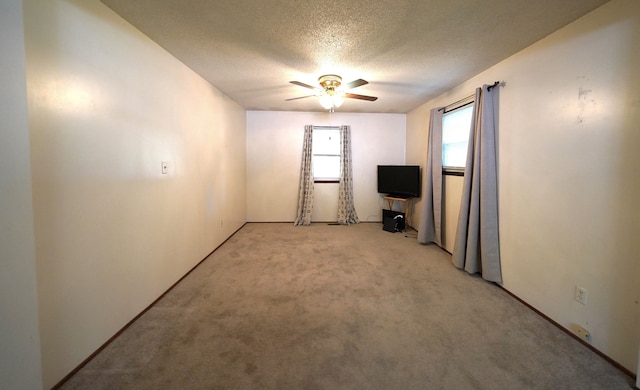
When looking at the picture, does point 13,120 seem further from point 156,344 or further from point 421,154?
point 421,154

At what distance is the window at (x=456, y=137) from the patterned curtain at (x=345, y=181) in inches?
72.3

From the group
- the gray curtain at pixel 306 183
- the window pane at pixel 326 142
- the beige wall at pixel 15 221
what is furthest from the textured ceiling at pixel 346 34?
the window pane at pixel 326 142

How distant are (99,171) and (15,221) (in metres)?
0.69

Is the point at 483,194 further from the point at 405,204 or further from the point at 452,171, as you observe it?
the point at 405,204

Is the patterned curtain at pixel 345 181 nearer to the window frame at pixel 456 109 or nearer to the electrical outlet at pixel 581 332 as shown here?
the window frame at pixel 456 109

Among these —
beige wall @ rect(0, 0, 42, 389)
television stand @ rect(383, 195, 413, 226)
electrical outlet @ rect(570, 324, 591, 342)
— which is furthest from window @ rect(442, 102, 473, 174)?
beige wall @ rect(0, 0, 42, 389)

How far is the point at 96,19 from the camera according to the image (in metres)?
1.57

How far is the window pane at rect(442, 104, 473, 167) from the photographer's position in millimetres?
3193

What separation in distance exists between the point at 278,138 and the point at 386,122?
2.27m

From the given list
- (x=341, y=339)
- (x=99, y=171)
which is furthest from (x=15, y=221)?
(x=341, y=339)

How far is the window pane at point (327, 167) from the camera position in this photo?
→ 5.18m

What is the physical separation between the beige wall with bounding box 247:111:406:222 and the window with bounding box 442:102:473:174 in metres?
1.53

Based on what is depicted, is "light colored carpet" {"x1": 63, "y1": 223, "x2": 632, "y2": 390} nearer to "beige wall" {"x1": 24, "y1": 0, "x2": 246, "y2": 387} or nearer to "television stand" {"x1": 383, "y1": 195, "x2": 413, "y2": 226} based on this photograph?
"beige wall" {"x1": 24, "y1": 0, "x2": 246, "y2": 387}

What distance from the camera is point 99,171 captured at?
157 cm
